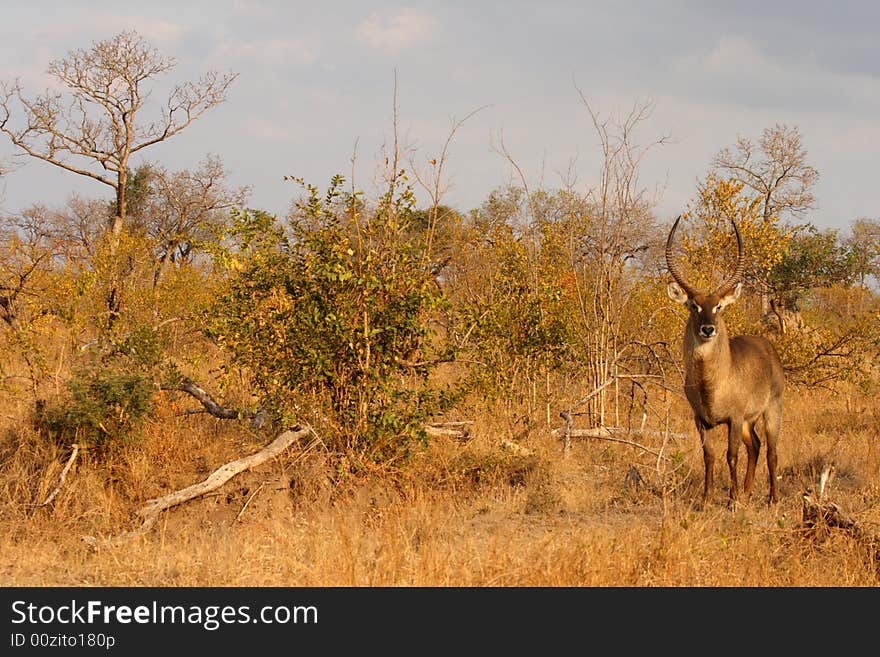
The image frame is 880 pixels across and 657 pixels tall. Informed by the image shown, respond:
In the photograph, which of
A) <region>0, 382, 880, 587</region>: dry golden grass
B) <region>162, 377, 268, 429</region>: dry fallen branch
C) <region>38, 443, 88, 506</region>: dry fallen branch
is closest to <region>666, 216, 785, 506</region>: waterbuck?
<region>0, 382, 880, 587</region>: dry golden grass

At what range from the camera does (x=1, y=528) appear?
7219mm

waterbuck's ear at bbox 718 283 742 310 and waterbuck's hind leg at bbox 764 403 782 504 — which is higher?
waterbuck's ear at bbox 718 283 742 310

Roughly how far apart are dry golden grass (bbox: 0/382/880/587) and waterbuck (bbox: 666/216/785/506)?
1.52ft

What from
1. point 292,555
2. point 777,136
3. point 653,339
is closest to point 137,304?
point 653,339

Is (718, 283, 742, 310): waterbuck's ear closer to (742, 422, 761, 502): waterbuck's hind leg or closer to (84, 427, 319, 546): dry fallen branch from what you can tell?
(742, 422, 761, 502): waterbuck's hind leg

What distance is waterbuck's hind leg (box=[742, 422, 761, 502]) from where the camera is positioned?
27.7 feet

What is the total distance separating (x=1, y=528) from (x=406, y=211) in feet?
15.6

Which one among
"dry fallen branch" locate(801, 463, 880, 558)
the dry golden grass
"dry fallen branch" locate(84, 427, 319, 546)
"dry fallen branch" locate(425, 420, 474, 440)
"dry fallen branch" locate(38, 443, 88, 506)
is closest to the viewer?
the dry golden grass

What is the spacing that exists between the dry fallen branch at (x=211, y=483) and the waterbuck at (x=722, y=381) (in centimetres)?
398

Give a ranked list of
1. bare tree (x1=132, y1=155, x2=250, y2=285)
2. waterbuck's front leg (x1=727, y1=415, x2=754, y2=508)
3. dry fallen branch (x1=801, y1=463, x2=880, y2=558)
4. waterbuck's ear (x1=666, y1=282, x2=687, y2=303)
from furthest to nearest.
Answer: bare tree (x1=132, y1=155, x2=250, y2=285), waterbuck's ear (x1=666, y1=282, x2=687, y2=303), waterbuck's front leg (x1=727, y1=415, x2=754, y2=508), dry fallen branch (x1=801, y1=463, x2=880, y2=558)

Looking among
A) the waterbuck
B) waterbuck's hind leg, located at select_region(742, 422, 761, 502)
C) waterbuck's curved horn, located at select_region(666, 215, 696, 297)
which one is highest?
waterbuck's curved horn, located at select_region(666, 215, 696, 297)

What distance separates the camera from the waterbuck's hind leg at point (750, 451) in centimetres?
845

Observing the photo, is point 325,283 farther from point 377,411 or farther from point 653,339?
point 653,339

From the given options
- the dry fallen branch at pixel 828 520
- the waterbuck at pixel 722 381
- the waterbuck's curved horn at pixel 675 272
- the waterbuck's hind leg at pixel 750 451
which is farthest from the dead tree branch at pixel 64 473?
the waterbuck's hind leg at pixel 750 451
